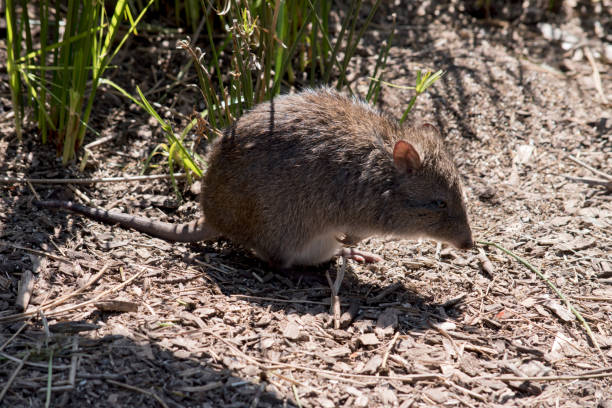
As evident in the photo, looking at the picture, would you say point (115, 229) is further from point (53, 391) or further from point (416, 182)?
point (416, 182)

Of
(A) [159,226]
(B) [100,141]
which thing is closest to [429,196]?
(A) [159,226]

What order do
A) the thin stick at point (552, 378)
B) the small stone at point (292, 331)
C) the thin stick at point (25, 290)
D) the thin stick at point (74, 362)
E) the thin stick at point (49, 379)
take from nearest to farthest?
the thin stick at point (49, 379)
the thin stick at point (74, 362)
the thin stick at point (552, 378)
the thin stick at point (25, 290)
the small stone at point (292, 331)

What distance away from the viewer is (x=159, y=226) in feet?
16.0

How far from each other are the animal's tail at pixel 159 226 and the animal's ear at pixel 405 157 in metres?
1.42

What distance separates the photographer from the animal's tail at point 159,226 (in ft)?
16.0

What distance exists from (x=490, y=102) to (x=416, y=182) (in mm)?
2419

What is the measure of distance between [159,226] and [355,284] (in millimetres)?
1489

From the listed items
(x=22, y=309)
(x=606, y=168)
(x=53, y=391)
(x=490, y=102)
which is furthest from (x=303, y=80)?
(x=53, y=391)

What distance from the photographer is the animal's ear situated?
445cm

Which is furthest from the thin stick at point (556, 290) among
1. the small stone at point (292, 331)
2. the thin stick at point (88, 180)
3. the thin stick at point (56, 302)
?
the thin stick at point (56, 302)

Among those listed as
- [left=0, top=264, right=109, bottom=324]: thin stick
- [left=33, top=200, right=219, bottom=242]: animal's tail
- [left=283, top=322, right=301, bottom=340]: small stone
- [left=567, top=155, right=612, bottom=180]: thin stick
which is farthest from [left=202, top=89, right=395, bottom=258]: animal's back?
[left=567, top=155, right=612, bottom=180]: thin stick

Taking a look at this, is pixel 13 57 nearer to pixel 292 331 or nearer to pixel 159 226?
pixel 159 226

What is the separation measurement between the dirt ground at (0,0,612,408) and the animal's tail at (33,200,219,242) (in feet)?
0.26

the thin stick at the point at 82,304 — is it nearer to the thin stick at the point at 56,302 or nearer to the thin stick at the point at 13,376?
the thin stick at the point at 56,302
